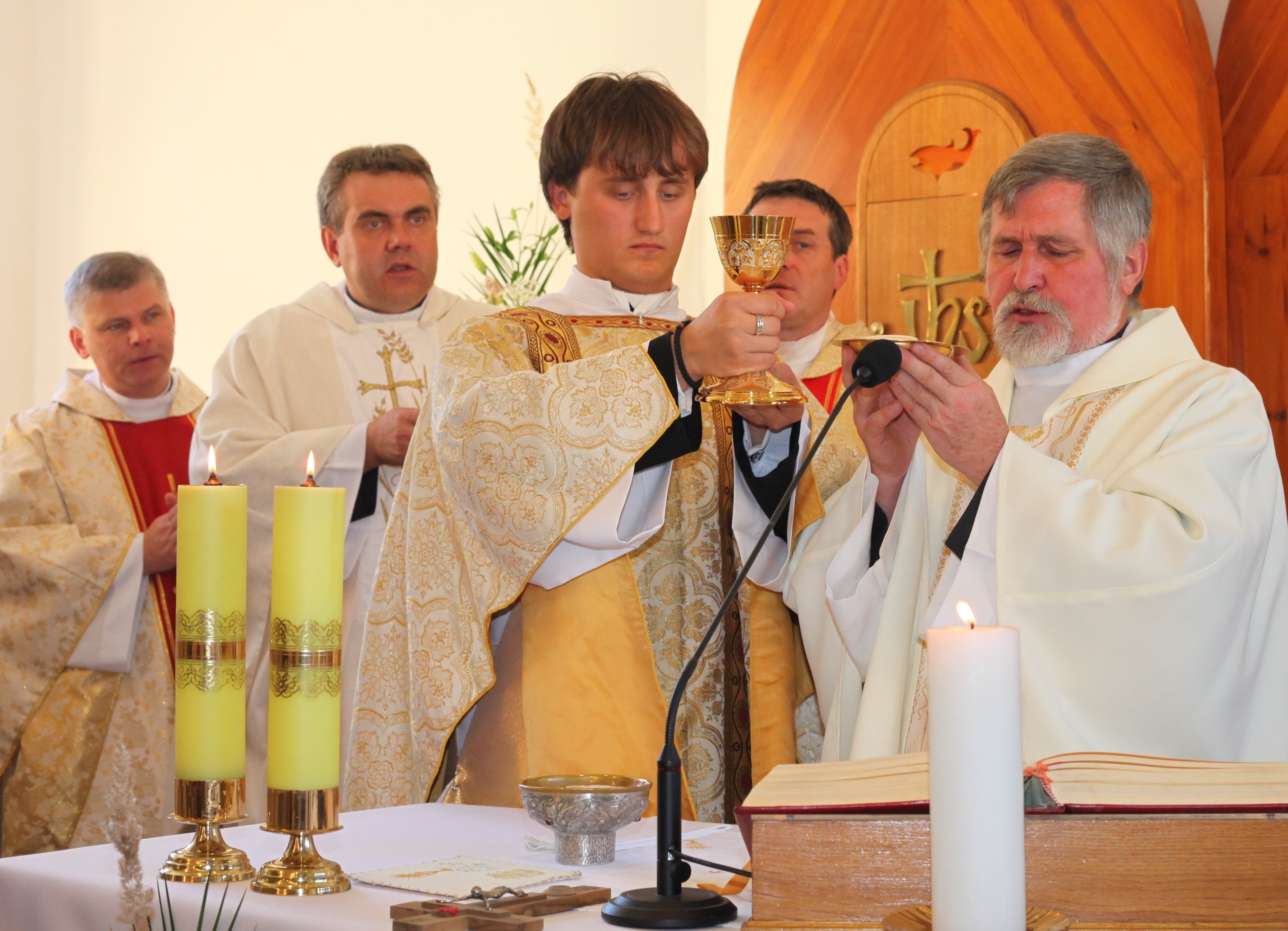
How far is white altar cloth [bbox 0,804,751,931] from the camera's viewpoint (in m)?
1.58

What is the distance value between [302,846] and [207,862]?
0.14 meters

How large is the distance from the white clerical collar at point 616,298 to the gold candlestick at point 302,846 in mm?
1606

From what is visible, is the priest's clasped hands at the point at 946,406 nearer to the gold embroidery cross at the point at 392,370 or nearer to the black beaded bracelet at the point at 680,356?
the black beaded bracelet at the point at 680,356

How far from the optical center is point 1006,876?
1051 mm

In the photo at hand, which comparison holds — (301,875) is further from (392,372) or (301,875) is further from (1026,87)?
(1026,87)

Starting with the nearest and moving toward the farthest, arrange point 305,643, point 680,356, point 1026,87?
point 305,643 < point 680,356 < point 1026,87

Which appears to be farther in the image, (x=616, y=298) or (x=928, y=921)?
(x=616, y=298)

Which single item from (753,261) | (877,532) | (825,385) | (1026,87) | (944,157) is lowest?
(877,532)

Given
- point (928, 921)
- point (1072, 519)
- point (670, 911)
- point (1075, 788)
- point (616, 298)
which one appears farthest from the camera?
point (616, 298)

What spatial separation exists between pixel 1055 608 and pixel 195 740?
4.67 ft

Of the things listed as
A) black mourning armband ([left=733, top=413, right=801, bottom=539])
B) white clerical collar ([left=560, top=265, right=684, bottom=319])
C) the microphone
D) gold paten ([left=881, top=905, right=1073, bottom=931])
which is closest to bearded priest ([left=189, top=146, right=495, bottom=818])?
white clerical collar ([left=560, top=265, right=684, bottom=319])

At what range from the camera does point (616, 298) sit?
10.1ft

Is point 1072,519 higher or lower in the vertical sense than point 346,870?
higher

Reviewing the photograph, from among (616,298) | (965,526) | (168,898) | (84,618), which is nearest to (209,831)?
(168,898)
